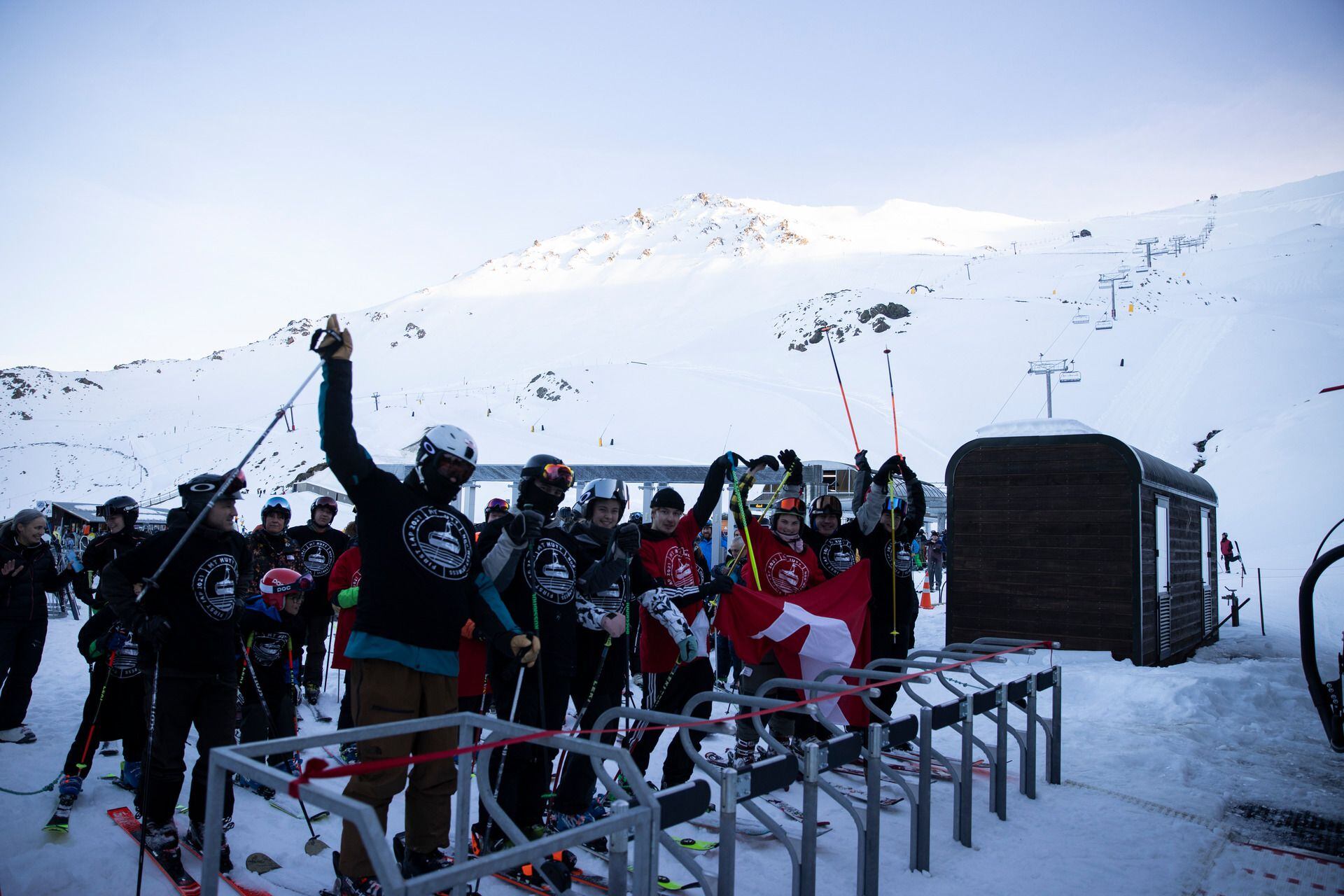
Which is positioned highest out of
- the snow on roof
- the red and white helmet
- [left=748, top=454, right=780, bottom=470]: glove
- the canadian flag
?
the snow on roof

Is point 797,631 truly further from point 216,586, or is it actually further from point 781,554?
point 216,586

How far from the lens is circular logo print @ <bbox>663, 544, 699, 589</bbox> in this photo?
585cm

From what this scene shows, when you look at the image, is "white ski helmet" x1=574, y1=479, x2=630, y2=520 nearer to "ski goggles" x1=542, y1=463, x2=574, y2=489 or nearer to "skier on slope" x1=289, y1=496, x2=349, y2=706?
"ski goggles" x1=542, y1=463, x2=574, y2=489

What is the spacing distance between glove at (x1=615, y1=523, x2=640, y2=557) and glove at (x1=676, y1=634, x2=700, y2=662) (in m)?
0.62

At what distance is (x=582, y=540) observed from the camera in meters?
5.27

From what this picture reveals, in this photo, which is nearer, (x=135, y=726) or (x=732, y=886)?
(x=732, y=886)

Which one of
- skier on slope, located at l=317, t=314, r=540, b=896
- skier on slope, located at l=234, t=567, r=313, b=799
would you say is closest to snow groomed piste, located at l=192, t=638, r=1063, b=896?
skier on slope, located at l=317, t=314, r=540, b=896

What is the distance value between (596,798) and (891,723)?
1.86 m

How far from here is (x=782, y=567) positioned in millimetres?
7094

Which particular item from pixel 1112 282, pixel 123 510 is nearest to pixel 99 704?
pixel 123 510

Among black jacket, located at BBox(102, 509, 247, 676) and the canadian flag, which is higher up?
black jacket, located at BBox(102, 509, 247, 676)

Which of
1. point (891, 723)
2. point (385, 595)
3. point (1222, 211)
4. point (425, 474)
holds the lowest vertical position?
point (891, 723)

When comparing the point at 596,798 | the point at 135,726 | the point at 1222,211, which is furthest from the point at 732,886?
the point at 1222,211

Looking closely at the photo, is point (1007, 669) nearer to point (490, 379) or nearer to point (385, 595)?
point (385, 595)
